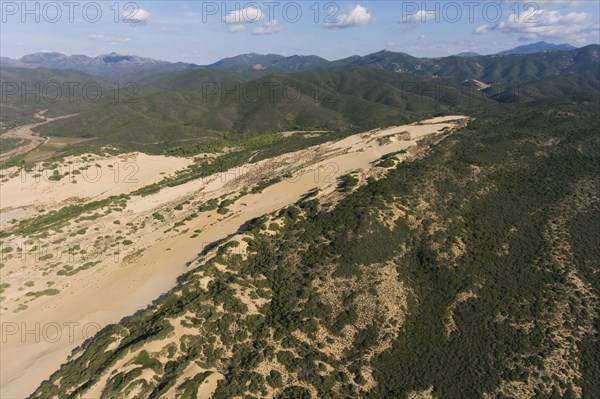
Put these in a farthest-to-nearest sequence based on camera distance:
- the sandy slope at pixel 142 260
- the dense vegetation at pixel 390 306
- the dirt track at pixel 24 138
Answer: the dirt track at pixel 24 138
the sandy slope at pixel 142 260
the dense vegetation at pixel 390 306

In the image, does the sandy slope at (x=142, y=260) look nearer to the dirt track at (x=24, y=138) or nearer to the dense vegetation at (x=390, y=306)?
the dense vegetation at (x=390, y=306)

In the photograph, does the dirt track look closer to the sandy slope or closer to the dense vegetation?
the sandy slope

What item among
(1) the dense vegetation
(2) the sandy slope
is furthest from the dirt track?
(1) the dense vegetation

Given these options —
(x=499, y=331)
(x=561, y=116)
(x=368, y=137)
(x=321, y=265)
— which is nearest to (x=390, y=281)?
(x=321, y=265)

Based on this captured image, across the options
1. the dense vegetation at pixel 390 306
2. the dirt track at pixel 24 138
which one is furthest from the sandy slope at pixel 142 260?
the dirt track at pixel 24 138

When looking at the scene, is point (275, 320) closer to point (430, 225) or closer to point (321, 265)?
point (321, 265)
